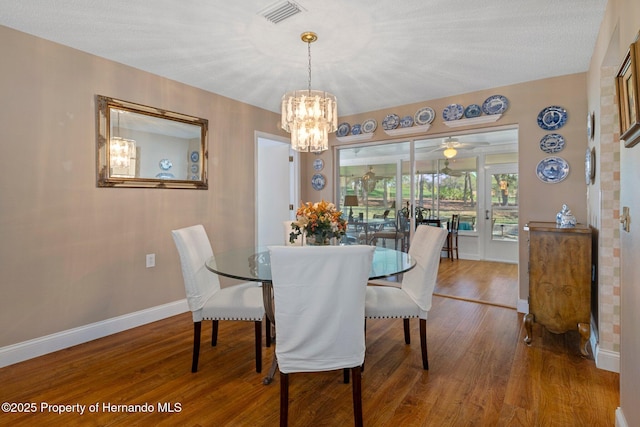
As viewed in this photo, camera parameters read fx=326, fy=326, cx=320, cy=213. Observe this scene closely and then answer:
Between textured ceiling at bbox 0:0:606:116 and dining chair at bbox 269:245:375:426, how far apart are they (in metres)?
1.57

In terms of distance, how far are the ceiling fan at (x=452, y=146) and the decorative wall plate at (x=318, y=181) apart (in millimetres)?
1850

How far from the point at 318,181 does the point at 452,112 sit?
201cm

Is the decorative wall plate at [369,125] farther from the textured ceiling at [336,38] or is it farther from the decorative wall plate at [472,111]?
the decorative wall plate at [472,111]

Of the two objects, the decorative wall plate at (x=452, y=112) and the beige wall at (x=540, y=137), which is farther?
the decorative wall plate at (x=452, y=112)

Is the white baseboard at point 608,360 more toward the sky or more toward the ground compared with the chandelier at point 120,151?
more toward the ground

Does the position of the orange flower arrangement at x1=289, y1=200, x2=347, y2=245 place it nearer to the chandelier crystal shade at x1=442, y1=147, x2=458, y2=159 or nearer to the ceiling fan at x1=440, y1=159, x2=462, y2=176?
the chandelier crystal shade at x1=442, y1=147, x2=458, y2=159

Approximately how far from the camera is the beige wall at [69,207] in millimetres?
2318

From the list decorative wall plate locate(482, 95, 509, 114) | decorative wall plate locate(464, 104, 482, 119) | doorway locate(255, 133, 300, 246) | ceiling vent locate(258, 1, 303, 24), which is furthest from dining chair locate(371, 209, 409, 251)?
ceiling vent locate(258, 1, 303, 24)

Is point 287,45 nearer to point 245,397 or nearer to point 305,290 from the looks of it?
point 305,290

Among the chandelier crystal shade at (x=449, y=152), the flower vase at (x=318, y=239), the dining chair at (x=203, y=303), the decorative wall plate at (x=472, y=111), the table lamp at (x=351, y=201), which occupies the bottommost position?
the dining chair at (x=203, y=303)

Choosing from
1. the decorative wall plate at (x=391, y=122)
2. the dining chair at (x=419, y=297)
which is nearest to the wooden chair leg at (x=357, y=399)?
the dining chair at (x=419, y=297)

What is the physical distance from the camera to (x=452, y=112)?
3.72 meters

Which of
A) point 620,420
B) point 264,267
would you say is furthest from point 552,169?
point 264,267

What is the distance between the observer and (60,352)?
8.17 feet
